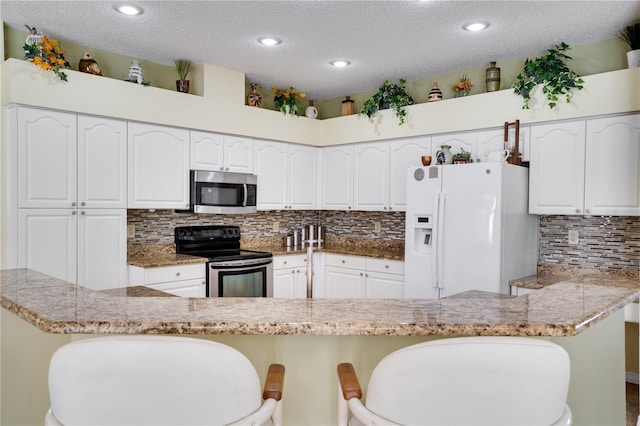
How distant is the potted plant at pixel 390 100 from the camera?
14.7 feet

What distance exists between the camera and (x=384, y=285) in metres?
4.54

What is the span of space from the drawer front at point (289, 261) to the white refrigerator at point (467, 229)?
4.13 ft

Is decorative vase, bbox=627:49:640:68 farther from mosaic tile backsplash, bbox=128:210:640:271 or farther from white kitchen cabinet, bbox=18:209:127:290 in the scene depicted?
white kitchen cabinet, bbox=18:209:127:290

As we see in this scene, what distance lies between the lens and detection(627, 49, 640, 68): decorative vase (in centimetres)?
326

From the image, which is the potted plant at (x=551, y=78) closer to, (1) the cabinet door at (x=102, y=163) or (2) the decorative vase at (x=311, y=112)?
(2) the decorative vase at (x=311, y=112)

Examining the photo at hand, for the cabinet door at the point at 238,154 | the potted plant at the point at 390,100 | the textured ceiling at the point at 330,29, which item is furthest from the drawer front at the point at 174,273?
the potted plant at the point at 390,100

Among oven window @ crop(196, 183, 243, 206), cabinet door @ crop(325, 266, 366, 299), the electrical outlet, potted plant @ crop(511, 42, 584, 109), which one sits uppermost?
potted plant @ crop(511, 42, 584, 109)

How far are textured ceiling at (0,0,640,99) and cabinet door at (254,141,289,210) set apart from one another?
85 centimetres

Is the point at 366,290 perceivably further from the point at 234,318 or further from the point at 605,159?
the point at 234,318

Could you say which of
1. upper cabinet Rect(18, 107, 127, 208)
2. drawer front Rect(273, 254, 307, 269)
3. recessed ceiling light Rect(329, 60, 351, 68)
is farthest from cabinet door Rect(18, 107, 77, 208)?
recessed ceiling light Rect(329, 60, 351, 68)

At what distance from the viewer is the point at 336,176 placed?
5.18m

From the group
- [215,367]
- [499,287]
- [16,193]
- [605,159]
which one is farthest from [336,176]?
[215,367]

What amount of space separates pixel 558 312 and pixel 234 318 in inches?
38.5

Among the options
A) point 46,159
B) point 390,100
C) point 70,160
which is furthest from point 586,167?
point 46,159
